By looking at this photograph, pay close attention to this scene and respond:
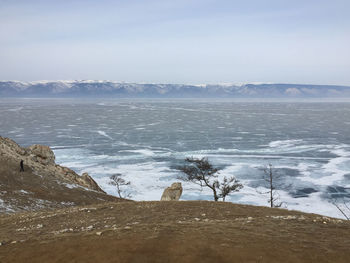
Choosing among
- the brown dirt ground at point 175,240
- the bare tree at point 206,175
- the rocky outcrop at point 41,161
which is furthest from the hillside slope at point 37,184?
the brown dirt ground at point 175,240

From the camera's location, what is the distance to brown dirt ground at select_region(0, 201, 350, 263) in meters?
9.01

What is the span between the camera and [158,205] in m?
17.8

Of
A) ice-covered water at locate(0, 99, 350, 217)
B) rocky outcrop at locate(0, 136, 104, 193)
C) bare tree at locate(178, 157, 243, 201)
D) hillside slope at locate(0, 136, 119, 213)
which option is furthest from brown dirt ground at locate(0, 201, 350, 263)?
ice-covered water at locate(0, 99, 350, 217)

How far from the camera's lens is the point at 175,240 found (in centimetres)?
998

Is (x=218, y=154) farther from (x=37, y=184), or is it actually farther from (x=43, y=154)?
(x=37, y=184)

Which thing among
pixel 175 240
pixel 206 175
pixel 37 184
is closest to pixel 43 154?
pixel 37 184

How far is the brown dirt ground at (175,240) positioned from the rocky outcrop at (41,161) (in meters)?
17.3

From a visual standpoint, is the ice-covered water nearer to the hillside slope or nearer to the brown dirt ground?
the hillside slope

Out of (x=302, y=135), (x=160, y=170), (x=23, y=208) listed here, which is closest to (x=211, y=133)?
(x=302, y=135)

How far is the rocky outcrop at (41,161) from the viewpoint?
31.4 m

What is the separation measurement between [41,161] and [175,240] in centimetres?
2962

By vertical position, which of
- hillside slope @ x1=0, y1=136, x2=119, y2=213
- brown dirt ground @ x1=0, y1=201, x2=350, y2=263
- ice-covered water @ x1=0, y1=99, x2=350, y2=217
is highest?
brown dirt ground @ x1=0, y1=201, x2=350, y2=263

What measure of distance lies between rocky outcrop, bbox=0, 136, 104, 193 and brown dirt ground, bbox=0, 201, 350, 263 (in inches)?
682

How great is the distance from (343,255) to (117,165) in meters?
41.4
